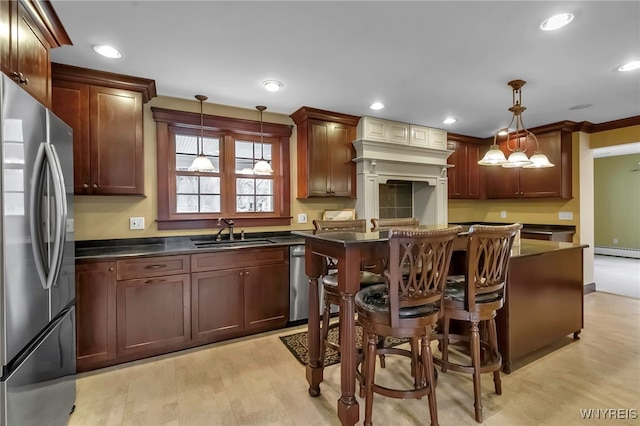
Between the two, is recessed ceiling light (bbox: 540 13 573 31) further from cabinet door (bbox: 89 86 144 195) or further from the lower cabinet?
cabinet door (bbox: 89 86 144 195)

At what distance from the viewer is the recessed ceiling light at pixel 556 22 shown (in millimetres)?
1896

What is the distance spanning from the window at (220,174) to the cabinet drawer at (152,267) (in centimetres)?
68

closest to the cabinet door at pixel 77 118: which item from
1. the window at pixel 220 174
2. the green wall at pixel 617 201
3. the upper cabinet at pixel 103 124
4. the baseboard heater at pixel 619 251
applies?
the upper cabinet at pixel 103 124

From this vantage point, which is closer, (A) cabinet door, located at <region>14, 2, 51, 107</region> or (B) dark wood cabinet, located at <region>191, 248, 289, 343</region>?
(A) cabinet door, located at <region>14, 2, 51, 107</region>

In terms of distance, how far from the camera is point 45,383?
1559 millimetres

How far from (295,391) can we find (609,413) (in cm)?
196

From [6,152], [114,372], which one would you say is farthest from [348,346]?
[114,372]

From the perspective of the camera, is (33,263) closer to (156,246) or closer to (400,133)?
(156,246)

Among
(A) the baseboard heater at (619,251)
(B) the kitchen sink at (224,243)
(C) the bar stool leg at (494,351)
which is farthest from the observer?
(A) the baseboard heater at (619,251)

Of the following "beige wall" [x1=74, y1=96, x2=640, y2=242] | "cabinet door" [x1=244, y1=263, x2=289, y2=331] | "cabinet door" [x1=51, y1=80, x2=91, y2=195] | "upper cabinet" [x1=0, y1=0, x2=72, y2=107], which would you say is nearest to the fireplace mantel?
"beige wall" [x1=74, y1=96, x2=640, y2=242]

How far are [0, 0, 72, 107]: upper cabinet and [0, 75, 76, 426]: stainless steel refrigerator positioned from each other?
31 cm

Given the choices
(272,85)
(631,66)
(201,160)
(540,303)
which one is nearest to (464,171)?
(631,66)

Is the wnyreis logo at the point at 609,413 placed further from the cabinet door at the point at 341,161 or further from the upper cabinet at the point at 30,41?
the upper cabinet at the point at 30,41

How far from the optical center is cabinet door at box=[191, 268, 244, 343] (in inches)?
111
